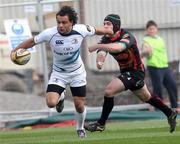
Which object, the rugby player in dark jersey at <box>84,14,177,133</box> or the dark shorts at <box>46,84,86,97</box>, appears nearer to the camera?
the dark shorts at <box>46,84,86,97</box>

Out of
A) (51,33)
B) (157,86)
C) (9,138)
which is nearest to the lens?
(51,33)

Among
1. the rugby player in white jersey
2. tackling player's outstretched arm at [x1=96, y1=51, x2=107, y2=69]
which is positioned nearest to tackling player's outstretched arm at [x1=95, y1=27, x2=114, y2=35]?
the rugby player in white jersey

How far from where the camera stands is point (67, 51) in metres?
13.8

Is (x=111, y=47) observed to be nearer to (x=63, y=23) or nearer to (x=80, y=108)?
(x=63, y=23)

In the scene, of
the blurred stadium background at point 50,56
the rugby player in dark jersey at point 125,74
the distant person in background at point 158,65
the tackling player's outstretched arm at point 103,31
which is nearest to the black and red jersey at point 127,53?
the rugby player in dark jersey at point 125,74

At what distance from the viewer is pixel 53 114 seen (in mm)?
19516

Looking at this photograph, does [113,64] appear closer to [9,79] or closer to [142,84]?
[9,79]

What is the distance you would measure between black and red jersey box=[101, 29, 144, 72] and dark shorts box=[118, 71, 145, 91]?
9 centimetres

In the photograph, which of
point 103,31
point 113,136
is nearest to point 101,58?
point 103,31

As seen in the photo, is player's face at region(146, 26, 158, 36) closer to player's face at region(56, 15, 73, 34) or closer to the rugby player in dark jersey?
the rugby player in dark jersey

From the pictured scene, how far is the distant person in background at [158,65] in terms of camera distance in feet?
63.1

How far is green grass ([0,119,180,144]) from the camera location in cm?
1270

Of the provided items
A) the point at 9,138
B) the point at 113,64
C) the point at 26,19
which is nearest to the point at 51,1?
the point at 26,19

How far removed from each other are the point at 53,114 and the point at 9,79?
1630 millimetres
